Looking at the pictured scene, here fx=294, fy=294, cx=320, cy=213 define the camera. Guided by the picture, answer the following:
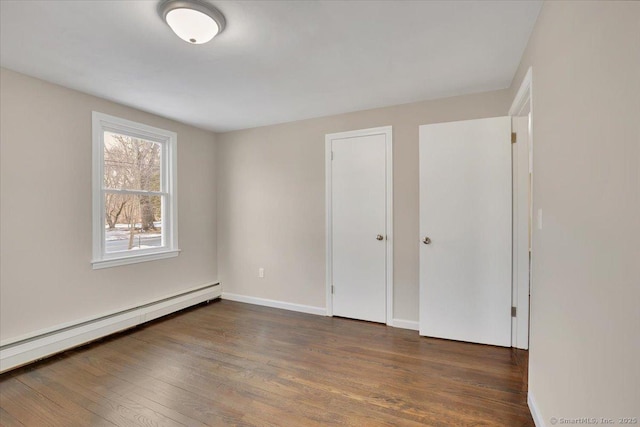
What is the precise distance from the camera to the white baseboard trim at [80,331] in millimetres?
2350

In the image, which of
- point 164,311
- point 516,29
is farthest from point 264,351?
point 516,29

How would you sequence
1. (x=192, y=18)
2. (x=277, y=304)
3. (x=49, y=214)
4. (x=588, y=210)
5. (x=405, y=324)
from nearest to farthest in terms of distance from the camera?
(x=588, y=210), (x=192, y=18), (x=49, y=214), (x=405, y=324), (x=277, y=304)

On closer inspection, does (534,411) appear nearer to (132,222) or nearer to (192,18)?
(192,18)

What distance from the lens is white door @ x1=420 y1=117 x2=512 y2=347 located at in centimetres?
266

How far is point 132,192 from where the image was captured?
331 cm

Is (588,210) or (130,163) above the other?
(130,163)

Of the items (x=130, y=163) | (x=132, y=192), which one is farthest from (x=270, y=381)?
(x=130, y=163)

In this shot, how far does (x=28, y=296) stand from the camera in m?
2.47

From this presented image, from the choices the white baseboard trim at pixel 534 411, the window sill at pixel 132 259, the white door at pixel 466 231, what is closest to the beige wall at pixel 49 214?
the window sill at pixel 132 259

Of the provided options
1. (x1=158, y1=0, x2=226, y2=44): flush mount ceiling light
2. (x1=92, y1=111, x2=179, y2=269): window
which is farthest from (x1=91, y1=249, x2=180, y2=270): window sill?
(x1=158, y1=0, x2=226, y2=44): flush mount ceiling light

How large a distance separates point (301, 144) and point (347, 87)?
1.15 meters

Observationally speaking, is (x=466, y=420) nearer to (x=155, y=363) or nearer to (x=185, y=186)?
(x=155, y=363)

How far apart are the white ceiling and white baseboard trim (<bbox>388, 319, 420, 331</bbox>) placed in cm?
235

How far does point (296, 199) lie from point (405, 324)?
1.94m
